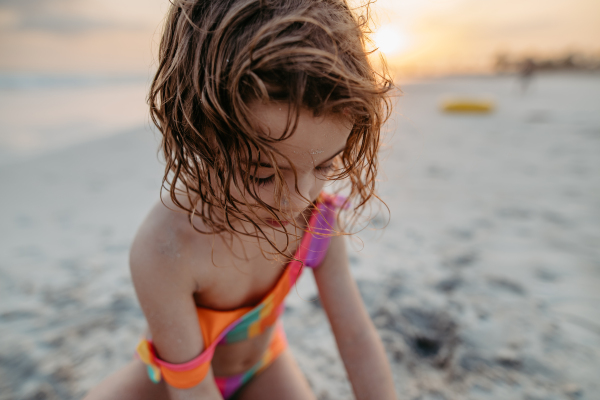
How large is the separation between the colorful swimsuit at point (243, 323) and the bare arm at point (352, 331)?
7 centimetres

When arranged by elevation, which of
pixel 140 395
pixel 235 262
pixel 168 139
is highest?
pixel 168 139

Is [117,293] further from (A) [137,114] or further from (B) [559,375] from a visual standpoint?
(A) [137,114]

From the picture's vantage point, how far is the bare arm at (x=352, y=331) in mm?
1252

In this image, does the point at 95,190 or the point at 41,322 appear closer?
the point at 41,322

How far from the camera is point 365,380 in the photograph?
1256 mm

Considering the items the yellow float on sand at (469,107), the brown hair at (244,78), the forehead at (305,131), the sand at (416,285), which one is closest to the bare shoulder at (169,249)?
the brown hair at (244,78)

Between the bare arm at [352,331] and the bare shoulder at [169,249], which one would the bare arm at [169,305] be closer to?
the bare shoulder at [169,249]

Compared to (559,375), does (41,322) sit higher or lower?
higher

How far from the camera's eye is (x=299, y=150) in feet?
2.63

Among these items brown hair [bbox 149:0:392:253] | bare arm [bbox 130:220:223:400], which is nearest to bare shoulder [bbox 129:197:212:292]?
bare arm [bbox 130:220:223:400]

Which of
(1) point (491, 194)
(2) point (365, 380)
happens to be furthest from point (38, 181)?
(1) point (491, 194)

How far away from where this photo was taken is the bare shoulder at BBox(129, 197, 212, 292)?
3.17 feet

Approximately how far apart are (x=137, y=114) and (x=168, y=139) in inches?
381

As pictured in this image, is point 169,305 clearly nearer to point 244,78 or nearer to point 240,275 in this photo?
point 240,275
